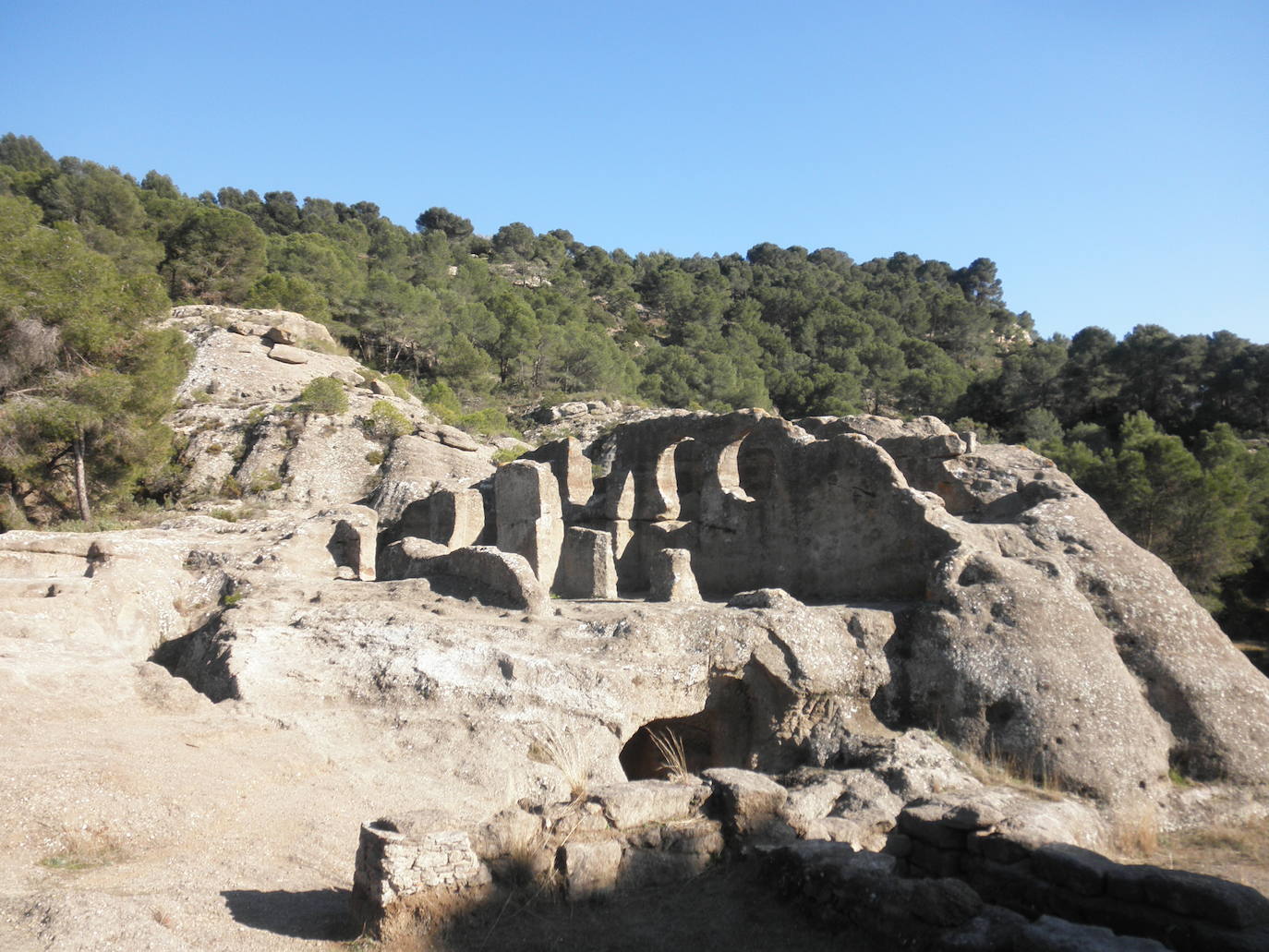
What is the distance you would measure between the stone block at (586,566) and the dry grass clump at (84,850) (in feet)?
27.3

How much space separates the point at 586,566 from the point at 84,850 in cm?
876

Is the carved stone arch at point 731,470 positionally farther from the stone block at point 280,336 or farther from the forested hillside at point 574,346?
the stone block at point 280,336

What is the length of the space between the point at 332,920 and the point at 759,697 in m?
5.75

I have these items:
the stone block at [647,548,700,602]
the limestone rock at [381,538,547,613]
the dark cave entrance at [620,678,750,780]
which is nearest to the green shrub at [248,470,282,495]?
the limestone rock at [381,538,547,613]

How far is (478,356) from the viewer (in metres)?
40.7

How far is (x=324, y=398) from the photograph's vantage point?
28172 millimetres

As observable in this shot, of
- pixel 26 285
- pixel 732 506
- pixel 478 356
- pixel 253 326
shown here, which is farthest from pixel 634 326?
pixel 732 506

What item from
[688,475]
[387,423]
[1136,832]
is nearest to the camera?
[1136,832]

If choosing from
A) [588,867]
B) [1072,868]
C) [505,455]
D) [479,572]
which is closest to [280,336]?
[505,455]

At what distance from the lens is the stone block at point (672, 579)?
1243 centimetres

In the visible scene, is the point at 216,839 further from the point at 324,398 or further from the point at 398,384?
the point at 398,384

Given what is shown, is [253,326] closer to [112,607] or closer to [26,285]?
[26,285]

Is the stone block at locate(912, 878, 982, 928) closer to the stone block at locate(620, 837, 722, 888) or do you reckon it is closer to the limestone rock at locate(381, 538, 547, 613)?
the stone block at locate(620, 837, 722, 888)

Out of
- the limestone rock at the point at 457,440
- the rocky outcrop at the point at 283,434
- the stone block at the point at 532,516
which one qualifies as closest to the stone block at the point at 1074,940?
the stone block at the point at 532,516
